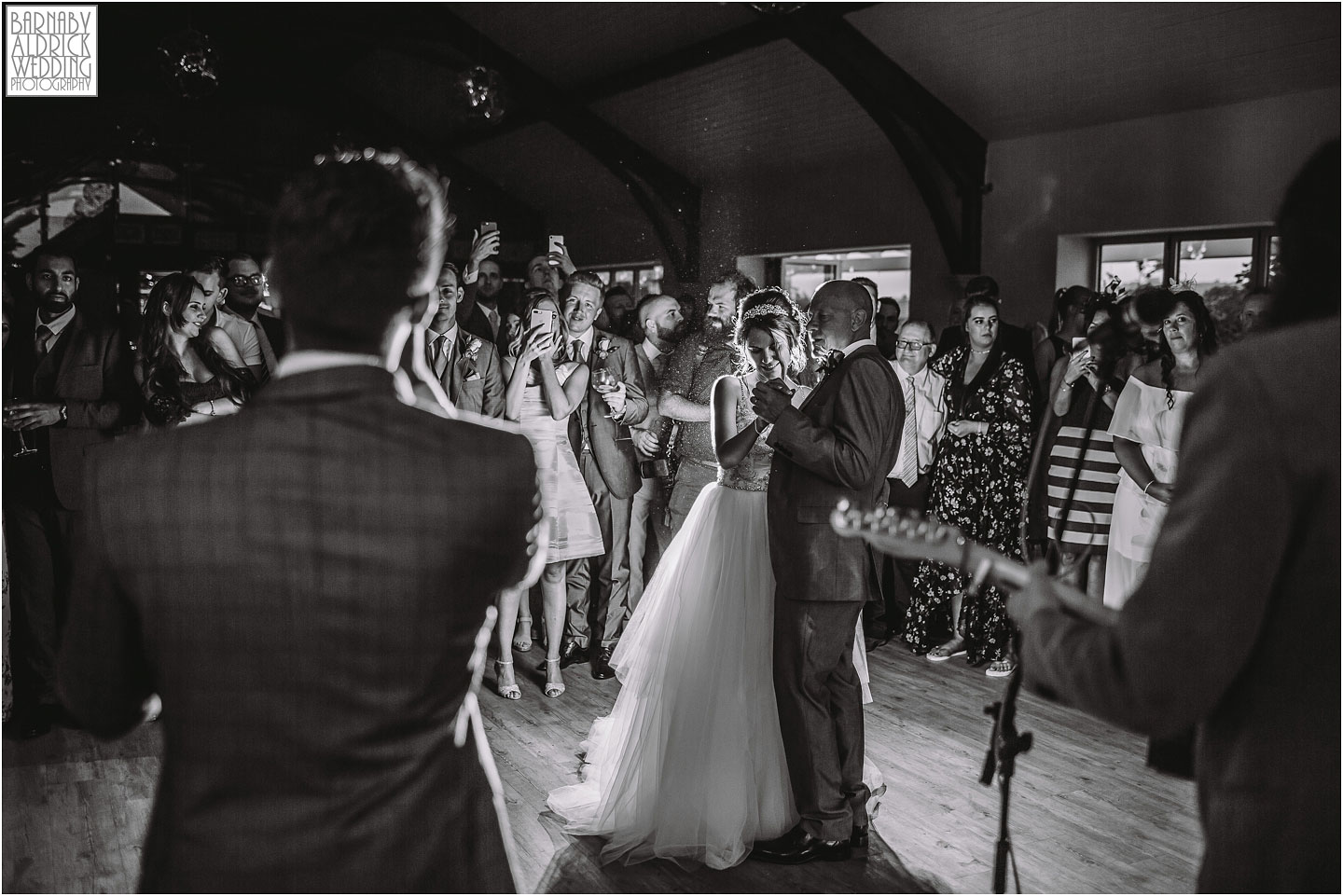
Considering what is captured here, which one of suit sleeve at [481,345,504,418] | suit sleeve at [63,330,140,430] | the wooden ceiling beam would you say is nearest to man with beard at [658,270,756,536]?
suit sleeve at [481,345,504,418]

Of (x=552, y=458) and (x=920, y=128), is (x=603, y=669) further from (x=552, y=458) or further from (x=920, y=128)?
(x=920, y=128)

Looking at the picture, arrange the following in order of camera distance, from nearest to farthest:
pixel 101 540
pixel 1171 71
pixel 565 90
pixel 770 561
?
pixel 101 540, pixel 770 561, pixel 1171 71, pixel 565 90

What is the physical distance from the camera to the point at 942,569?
5043 mm

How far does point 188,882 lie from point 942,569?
14.5ft

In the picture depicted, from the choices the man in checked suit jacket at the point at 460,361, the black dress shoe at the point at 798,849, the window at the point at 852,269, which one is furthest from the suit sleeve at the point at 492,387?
the window at the point at 852,269

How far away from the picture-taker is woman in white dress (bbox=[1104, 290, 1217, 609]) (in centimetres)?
405

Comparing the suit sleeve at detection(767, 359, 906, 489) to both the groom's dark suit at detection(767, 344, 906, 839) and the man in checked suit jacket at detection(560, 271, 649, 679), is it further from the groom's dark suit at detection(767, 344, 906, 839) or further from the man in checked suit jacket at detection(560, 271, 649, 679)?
the man in checked suit jacket at detection(560, 271, 649, 679)

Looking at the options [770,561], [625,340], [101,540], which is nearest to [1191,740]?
[101,540]

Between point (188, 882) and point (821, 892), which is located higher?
point (188, 882)

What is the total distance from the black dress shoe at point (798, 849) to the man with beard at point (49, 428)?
2.69 meters

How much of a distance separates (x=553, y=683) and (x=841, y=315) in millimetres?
2245

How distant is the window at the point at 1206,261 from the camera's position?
23.3 ft

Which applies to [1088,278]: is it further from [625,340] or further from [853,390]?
[853,390]

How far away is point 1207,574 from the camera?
1000 millimetres
